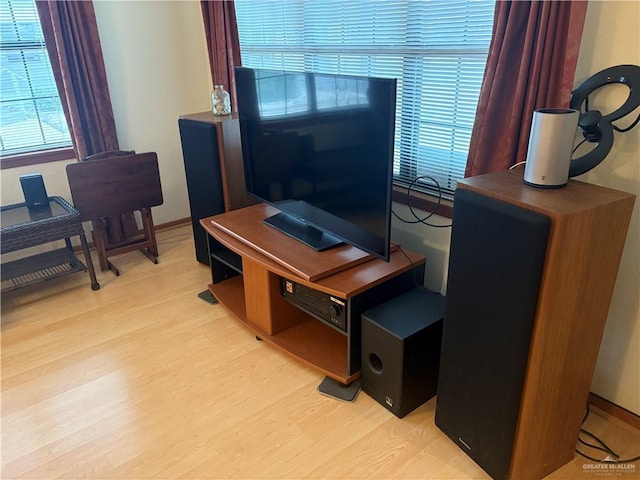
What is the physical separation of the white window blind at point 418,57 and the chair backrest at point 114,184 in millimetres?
1239

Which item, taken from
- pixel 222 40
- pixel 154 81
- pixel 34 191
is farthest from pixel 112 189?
pixel 222 40

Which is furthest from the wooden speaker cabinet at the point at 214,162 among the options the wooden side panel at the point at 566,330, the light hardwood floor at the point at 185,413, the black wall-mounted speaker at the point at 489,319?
the wooden side panel at the point at 566,330

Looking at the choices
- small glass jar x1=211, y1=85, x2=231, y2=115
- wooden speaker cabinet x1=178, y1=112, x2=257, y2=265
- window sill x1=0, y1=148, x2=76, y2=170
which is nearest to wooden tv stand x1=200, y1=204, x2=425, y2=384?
wooden speaker cabinet x1=178, y1=112, x2=257, y2=265

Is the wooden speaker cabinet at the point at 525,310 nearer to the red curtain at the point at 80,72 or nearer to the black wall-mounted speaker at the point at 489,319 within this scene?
the black wall-mounted speaker at the point at 489,319

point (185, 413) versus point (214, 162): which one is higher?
point (214, 162)

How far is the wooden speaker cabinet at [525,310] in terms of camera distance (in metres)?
1.24

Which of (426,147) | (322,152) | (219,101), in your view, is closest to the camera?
(322,152)

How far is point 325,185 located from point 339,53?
965 millimetres

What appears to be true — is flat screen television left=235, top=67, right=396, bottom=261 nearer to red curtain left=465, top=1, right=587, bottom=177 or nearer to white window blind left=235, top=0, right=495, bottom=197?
red curtain left=465, top=1, right=587, bottom=177

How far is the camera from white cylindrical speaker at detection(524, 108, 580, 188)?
1.30 m

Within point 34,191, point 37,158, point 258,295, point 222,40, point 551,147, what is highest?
point 222,40

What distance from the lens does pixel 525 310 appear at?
1293 millimetres

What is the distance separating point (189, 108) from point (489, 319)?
3.01 m

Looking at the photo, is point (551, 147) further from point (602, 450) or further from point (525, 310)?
point (602, 450)
